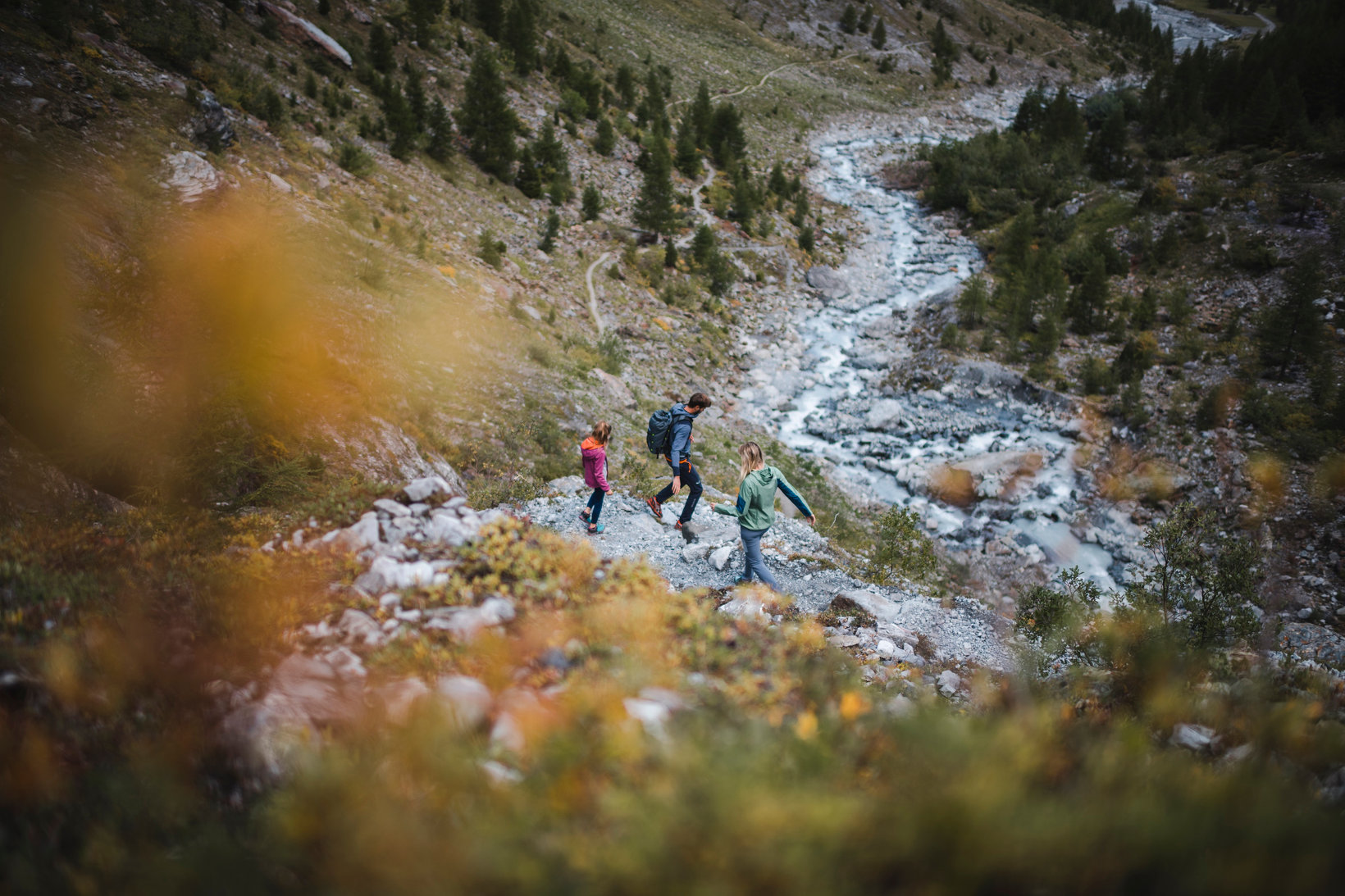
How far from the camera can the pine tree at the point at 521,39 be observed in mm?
28281

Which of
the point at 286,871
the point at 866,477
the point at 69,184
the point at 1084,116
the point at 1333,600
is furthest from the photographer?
the point at 1084,116

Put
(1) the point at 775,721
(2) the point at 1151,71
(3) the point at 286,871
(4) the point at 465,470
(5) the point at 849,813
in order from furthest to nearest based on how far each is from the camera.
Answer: (2) the point at 1151,71
(4) the point at 465,470
(1) the point at 775,721
(3) the point at 286,871
(5) the point at 849,813

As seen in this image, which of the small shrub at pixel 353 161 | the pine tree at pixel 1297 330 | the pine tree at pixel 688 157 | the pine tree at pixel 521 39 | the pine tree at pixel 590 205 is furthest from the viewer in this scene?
the pine tree at pixel 688 157

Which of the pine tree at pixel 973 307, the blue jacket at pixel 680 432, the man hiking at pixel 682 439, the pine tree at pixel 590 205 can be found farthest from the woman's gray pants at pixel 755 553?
the pine tree at pixel 590 205

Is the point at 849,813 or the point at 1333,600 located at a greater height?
the point at 849,813

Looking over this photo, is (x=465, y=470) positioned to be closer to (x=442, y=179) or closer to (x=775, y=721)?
(x=775, y=721)

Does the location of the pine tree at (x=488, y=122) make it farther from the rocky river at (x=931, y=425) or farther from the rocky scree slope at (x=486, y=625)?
the rocky scree slope at (x=486, y=625)

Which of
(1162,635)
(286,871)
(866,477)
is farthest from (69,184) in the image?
(866,477)

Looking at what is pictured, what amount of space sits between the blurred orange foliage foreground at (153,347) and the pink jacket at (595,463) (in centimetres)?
337

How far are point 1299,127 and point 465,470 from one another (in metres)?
37.3

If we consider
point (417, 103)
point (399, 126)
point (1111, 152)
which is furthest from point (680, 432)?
point (1111, 152)

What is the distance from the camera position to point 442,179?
18.9m

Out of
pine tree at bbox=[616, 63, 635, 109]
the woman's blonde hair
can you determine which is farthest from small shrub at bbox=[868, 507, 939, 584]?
pine tree at bbox=[616, 63, 635, 109]

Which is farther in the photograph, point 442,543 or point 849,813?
point 442,543
